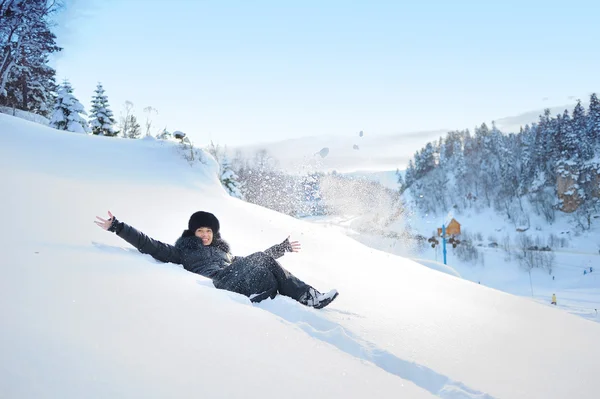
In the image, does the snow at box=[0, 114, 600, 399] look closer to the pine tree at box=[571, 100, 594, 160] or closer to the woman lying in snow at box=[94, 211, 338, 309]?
the woman lying in snow at box=[94, 211, 338, 309]

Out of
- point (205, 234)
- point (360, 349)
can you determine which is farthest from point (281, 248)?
point (360, 349)

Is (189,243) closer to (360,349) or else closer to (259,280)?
(259,280)

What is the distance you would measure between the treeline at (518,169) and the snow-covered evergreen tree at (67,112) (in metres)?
68.9

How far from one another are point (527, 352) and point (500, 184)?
273ft

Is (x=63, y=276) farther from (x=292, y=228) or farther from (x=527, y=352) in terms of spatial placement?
(x=292, y=228)

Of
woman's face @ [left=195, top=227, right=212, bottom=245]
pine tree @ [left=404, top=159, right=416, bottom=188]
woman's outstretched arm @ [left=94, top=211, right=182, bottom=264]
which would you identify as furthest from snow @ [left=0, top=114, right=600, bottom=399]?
pine tree @ [left=404, top=159, right=416, bottom=188]

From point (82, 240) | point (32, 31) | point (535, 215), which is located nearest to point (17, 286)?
point (82, 240)

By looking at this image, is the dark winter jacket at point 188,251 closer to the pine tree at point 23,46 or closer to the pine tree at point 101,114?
the pine tree at point 23,46

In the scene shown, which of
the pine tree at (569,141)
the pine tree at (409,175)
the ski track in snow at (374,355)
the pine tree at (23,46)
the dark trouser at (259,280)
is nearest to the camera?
the ski track in snow at (374,355)

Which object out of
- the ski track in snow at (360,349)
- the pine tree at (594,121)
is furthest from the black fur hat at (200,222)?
the pine tree at (594,121)

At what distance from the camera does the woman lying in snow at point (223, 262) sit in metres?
3.59

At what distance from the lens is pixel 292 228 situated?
29.0ft

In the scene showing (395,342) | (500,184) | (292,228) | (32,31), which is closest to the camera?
(395,342)

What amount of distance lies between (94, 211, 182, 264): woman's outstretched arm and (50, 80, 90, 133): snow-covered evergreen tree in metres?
25.2
